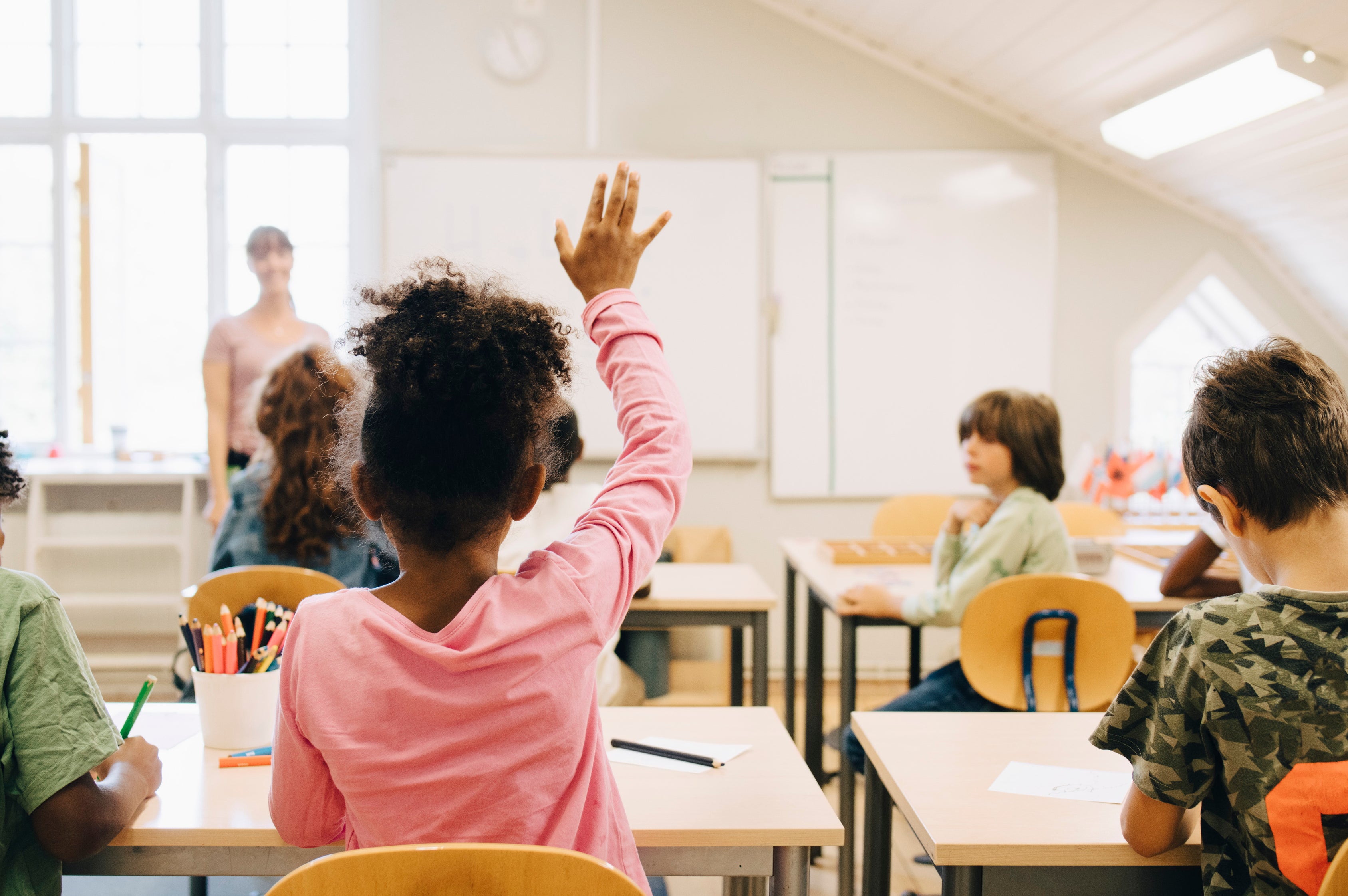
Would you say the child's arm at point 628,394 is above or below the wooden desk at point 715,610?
above

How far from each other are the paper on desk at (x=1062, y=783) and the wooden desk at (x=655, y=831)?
0.25m

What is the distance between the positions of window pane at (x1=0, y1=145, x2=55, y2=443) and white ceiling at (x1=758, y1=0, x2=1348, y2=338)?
317 centimetres

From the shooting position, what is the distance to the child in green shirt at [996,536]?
2.11m

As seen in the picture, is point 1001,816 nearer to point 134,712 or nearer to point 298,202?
point 134,712

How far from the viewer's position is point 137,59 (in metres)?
4.04

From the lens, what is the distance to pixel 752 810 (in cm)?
106

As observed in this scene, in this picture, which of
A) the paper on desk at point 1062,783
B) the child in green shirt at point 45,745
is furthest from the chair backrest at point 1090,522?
the child in green shirt at point 45,745

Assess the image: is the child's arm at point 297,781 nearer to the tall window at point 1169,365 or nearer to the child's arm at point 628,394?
the child's arm at point 628,394

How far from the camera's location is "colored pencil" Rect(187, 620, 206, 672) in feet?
4.09

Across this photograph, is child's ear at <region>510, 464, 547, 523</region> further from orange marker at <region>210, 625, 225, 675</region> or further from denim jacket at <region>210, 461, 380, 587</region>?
denim jacket at <region>210, 461, 380, 587</region>

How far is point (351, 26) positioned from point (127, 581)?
246cm

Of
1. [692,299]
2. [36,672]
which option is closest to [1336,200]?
[692,299]

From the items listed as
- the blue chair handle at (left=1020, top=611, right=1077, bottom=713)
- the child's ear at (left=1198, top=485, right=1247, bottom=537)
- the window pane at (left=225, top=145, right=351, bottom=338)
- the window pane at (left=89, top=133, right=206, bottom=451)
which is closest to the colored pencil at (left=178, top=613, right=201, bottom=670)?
the child's ear at (left=1198, top=485, right=1247, bottom=537)

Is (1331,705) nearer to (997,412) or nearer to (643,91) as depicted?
(997,412)
